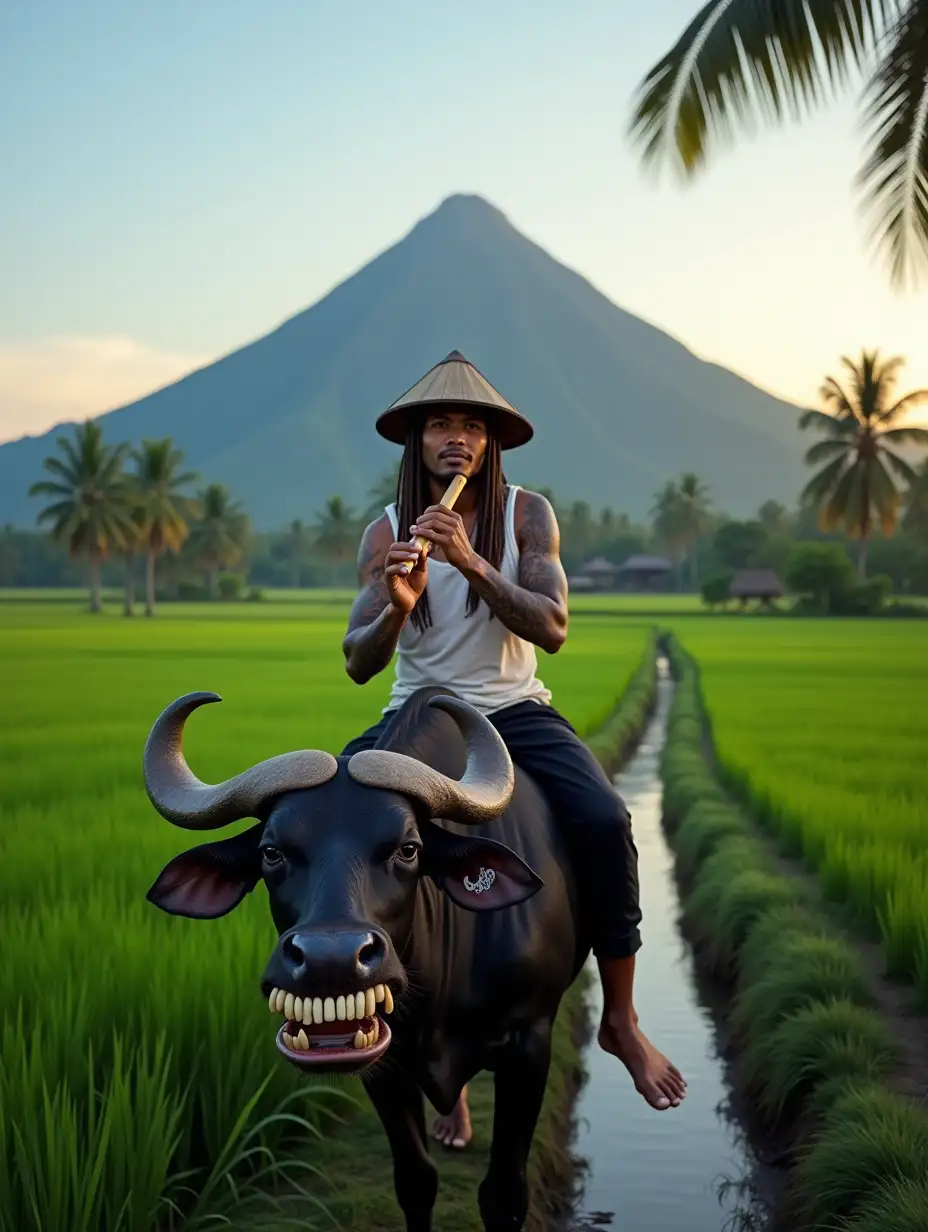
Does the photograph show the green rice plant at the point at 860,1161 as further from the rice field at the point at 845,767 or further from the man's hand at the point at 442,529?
the man's hand at the point at 442,529

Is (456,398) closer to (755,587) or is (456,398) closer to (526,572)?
(526,572)

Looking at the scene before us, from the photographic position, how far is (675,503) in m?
84.5

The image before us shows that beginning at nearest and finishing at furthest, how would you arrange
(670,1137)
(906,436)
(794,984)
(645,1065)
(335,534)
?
1. (645,1065)
2. (670,1137)
3. (794,984)
4. (906,436)
5. (335,534)

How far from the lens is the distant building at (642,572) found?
90.3 m

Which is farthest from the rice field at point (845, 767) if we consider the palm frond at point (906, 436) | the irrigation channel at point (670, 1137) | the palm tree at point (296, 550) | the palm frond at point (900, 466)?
the palm tree at point (296, 550)

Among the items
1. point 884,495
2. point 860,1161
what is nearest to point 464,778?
point 860,1161

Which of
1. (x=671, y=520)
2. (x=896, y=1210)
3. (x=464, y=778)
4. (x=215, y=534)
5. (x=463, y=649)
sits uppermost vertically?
(x=671, y=520)

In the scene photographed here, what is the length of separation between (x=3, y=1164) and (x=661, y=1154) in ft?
7.29

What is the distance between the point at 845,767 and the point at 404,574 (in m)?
7.66

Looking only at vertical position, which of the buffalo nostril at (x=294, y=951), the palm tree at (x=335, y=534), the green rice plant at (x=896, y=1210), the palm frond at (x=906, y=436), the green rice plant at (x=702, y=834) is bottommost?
the green rice plant at (x=702, y=834)

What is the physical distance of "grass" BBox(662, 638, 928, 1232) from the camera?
10.2ft

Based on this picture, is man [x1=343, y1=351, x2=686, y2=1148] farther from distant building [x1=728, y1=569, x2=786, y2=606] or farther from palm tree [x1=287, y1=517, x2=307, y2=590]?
palm tree [x1=287, y1=517, x2=307, y2=590]

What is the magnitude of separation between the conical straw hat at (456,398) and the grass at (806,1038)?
192 centimetres

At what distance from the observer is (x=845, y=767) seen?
9.48m
